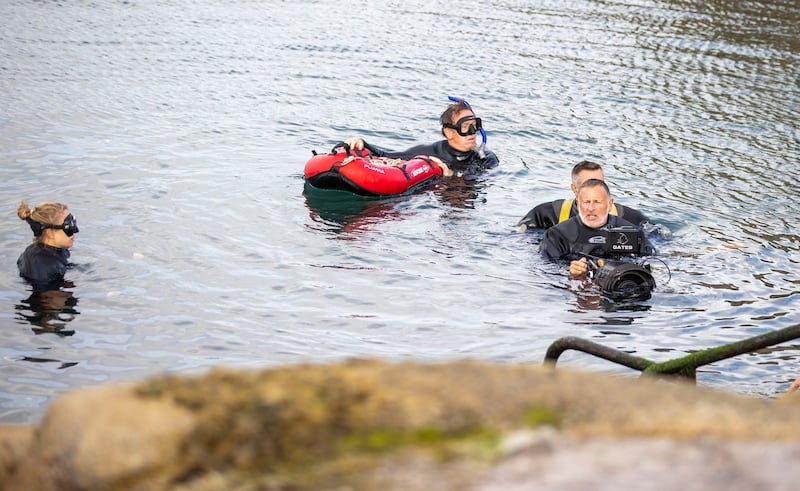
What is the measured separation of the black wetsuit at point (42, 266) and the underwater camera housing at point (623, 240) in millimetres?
4695

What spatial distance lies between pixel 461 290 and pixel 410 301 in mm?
549

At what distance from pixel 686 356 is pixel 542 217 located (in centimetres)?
567

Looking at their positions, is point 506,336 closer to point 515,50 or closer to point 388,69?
point 388,69

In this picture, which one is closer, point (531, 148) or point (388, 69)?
point (531, 148)

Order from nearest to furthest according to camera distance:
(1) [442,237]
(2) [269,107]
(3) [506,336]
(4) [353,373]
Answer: (4) [353,373] < (3) [506,336] < (1) [442,237] < (2) [269,107]

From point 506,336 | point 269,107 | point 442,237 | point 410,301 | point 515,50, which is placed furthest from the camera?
point 515,50

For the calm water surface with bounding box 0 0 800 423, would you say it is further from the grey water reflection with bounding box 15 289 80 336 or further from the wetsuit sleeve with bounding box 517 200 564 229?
the wetsuit sleeve with bounding box 517 200 564 229

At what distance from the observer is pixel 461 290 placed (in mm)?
8102

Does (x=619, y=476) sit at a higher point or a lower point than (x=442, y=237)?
higher

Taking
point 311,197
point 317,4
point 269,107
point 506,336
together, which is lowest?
point 506,336

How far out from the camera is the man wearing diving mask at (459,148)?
11.4 metres

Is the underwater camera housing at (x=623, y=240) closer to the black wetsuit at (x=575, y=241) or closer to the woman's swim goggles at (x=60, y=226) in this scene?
the black wetsuit at (x=575, y=241)

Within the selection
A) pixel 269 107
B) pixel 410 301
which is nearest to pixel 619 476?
pixel 410 301

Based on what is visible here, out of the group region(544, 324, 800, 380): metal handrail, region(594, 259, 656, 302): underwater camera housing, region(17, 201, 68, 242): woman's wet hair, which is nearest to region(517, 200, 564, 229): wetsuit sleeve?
region(594, 259, 656, 302): underwater camera housing
